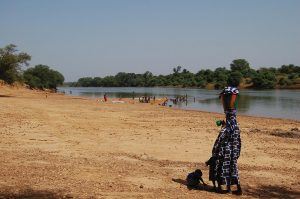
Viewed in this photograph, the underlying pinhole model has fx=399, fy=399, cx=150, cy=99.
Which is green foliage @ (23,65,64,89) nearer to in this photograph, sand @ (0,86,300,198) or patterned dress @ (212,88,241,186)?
sand @ (0,86,300,198)

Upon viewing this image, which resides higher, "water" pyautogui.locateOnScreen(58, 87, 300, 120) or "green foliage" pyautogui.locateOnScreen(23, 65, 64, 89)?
"green foliage" pyautogui.locateOnScreen(23, 65, 64, 89)

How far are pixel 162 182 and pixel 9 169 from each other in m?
3.40

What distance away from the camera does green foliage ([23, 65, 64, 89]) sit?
339ft

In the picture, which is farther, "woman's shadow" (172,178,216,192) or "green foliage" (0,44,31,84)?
"green foliage" (0,44,31,84)

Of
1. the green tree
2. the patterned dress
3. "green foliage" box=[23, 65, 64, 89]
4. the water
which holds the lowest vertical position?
the water

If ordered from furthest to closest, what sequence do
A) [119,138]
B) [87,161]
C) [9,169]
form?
[119,138], [87,161], [9,169]

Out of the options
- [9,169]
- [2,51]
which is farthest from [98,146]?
[2,51]

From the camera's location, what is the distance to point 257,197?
7598 mm

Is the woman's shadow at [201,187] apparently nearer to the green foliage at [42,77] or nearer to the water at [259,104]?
the water at [259,104]

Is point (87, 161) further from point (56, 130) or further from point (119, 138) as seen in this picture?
point (56, 130)

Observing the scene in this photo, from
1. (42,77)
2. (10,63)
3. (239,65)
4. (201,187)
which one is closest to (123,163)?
(201,187)

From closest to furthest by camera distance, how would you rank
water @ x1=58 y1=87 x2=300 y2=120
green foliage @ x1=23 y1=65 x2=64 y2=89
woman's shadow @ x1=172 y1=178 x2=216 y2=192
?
woman's shadow @ x1=172 y1=178 x2=216 y2=192 → water @ x1=58 y1=87 x2=300 y2=120 → green foliage @ x1=23 y1=65 x2=64 y2=89

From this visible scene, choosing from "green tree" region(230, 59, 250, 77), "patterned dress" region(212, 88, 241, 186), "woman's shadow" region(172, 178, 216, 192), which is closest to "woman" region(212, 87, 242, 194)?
"patterned dress" region(212, 88, 241, 186)

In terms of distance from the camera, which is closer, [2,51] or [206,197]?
[206,197]
